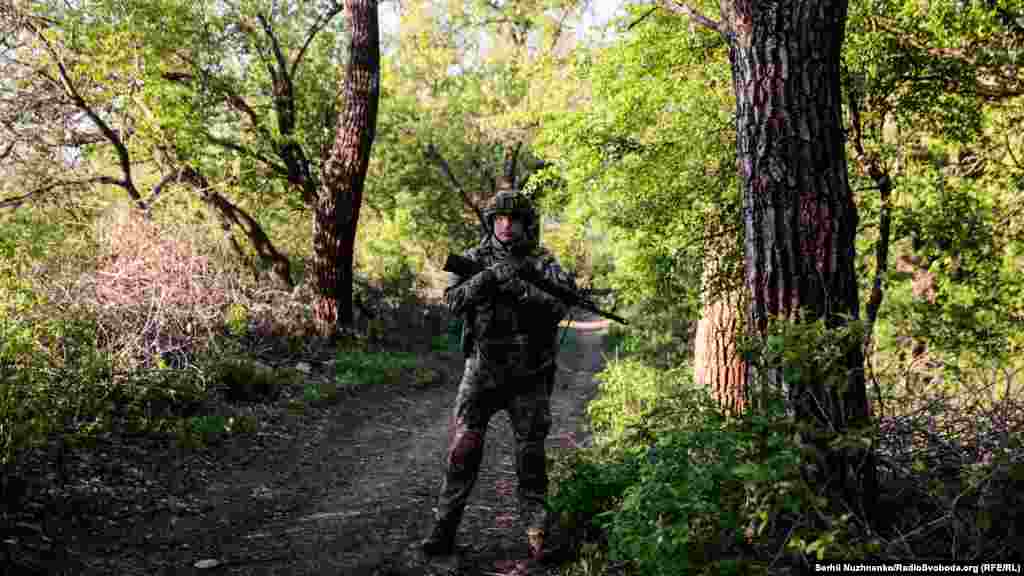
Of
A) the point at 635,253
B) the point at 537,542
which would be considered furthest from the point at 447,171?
the point at 537,542

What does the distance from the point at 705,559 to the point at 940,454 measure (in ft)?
5.84

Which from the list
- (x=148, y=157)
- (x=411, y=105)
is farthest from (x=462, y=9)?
(x=148, y=157)

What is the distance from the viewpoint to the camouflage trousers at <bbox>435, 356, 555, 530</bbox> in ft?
13.9

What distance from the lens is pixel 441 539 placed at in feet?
13.8

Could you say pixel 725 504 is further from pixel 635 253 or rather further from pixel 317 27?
pixel 317 27

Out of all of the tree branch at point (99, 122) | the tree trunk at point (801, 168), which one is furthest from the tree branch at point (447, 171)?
the tree trunk at point (801, 168)

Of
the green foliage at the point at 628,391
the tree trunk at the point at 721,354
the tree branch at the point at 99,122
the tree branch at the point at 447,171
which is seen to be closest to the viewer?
the tree trunk at the point at 721,354

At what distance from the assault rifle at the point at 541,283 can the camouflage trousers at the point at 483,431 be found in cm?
61

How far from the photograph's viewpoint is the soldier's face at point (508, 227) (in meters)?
4.39

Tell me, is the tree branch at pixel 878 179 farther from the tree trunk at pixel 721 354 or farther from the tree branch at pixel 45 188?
the tree branch at pixel 45 188

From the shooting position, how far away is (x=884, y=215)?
219 inches

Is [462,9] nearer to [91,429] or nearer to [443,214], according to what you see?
[443,214]

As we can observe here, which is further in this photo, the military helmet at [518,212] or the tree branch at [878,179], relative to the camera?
the tree branch at [878,179]

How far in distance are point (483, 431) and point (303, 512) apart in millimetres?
2046
